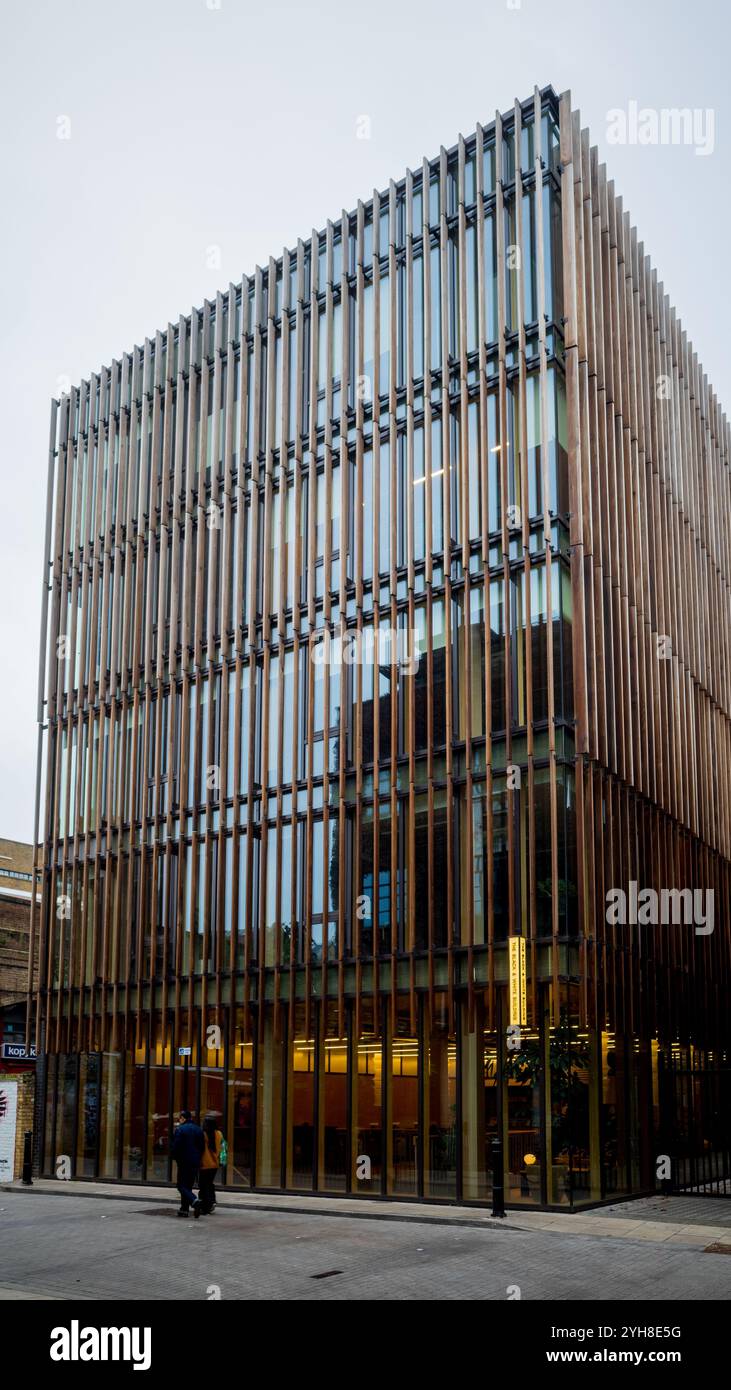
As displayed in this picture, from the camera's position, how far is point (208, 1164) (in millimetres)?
22594

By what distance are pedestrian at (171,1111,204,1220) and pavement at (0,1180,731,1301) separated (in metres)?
0.34

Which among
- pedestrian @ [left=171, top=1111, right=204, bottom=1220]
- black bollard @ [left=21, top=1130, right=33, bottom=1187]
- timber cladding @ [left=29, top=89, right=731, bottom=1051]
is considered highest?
timber cladding @ [left=29, top=89, right=731, bottom=1051]

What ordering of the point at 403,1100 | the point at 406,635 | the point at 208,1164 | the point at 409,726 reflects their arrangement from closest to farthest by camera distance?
the point at 208,1164 < the point at 403,1100 < the point at 409,726 < the point at 406,635

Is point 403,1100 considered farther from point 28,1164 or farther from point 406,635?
point 28,1164

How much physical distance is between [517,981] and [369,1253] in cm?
770

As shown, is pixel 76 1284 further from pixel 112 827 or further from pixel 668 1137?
pixel 112 827

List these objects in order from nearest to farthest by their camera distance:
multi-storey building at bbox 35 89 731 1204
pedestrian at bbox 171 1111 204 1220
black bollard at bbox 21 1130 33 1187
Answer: pedestrian at bbox 171 1111 204 1220 < multi-storey building at bbox 35 89 731 1204 < black bollard at bbox 21 1130 33 1187

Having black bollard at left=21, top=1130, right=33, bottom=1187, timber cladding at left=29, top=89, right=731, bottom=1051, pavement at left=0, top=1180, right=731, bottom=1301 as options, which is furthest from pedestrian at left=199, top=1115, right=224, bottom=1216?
black bollard at left=21, top=1130, right=33, bottom=1187

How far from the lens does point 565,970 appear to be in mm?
25016

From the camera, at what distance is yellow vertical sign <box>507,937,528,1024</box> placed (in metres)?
24.7

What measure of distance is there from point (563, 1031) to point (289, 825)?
9.06 meters

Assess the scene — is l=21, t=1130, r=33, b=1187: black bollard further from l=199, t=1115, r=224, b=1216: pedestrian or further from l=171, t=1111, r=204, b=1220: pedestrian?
l=171, t=1111, r=204, b=1220: pedestrian

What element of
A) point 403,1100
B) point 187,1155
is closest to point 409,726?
point 403,1100

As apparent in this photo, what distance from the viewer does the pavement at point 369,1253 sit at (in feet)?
49.0
